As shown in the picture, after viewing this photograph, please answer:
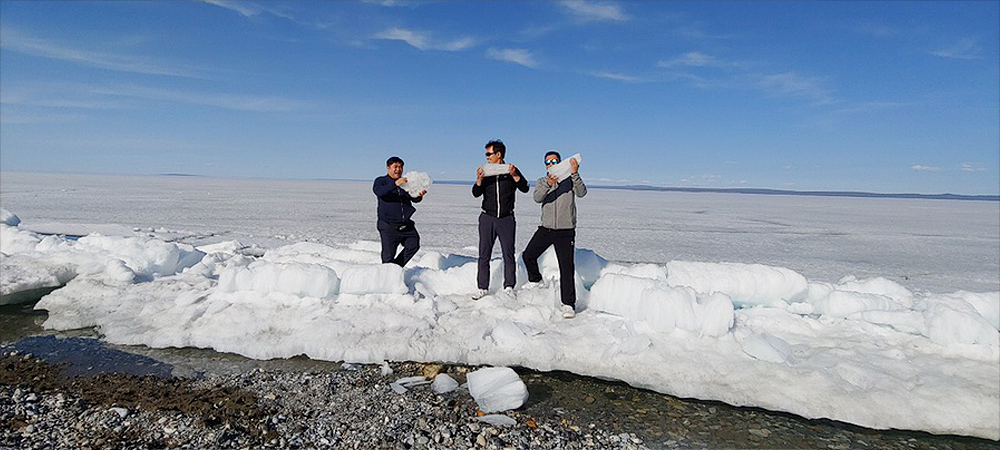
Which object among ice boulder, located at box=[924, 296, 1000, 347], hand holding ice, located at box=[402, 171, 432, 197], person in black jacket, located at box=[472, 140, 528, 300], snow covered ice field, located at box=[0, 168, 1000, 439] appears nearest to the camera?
snow covered ice field, located at box=[0, 168, 1000, 439]

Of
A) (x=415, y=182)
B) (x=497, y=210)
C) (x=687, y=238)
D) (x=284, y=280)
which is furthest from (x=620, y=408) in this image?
(x=687, y=238)

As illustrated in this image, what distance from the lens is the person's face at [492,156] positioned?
539cm

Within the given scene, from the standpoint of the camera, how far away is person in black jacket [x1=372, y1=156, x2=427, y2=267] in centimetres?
578

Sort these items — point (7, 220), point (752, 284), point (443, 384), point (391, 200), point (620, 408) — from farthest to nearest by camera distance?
point (7, 220), point (752, 284), point (391, 200), point (443, 384), point (620, 408)

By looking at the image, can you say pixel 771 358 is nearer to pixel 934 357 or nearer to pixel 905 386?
pixel 905 386

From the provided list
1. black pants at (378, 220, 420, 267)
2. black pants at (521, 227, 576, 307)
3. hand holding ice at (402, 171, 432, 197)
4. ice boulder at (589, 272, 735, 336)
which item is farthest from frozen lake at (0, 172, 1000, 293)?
black pants at (521, 227, 576, 307)

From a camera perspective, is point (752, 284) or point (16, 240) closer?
point (752, 284)

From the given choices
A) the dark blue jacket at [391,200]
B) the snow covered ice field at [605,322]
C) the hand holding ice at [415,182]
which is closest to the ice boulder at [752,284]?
the snow covered ice field at [605,322]

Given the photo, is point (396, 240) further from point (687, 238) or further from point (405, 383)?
point (687, 238)

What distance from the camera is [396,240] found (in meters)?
6.01

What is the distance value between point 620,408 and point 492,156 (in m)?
2.77

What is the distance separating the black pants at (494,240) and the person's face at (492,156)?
576 millimetres

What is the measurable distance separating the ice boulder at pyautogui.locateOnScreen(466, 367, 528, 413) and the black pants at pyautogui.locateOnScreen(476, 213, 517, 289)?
1780mm

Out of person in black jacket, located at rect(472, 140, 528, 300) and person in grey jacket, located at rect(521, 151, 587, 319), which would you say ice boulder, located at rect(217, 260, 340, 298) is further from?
person in grey jacket, located at rect(521, 151, 587, 319)
